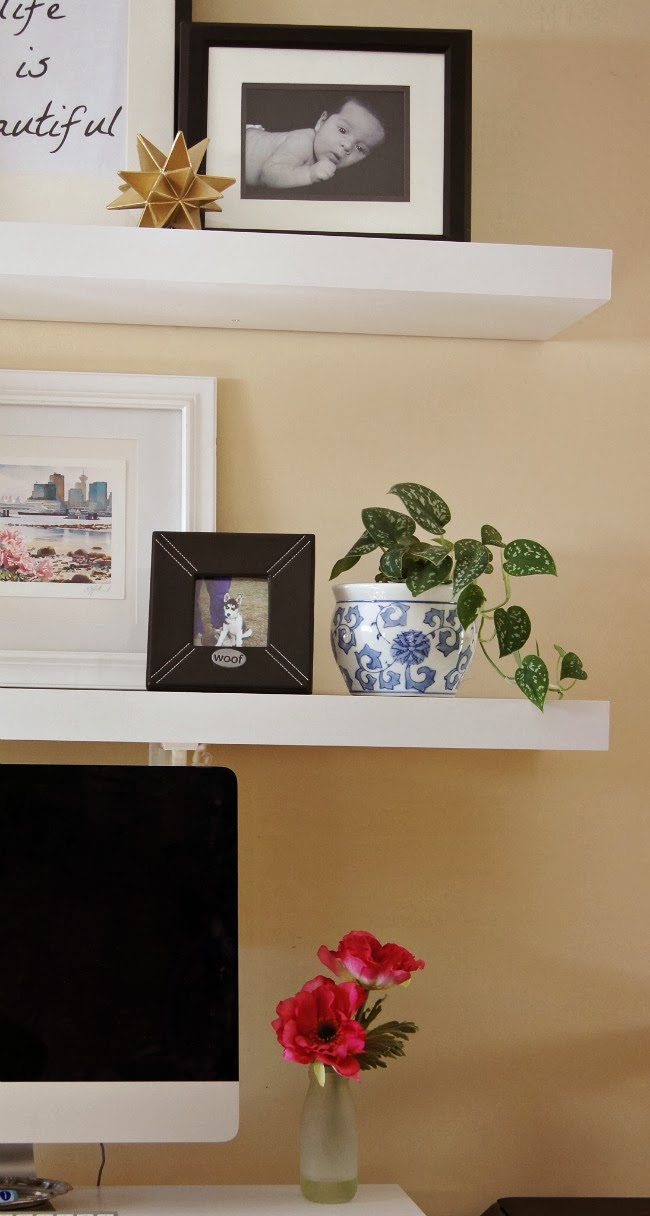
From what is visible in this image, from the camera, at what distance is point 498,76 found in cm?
153

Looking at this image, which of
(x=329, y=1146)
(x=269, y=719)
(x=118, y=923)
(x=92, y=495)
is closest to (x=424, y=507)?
(x=269, y=719)

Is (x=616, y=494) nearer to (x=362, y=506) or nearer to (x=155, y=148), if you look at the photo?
(x=362, y=506)

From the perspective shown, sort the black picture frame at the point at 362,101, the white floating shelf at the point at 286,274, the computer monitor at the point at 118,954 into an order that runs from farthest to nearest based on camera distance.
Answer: the black picture frame at the point at 362,101
the white floating shelf at the point at 286,274
the computer monitor at the point at 118,954

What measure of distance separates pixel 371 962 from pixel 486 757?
1.04 ft

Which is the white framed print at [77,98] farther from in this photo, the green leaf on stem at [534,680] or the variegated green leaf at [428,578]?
the green leaf on stem at [534,680]

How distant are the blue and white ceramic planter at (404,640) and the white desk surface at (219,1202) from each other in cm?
53

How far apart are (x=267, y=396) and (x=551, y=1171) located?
100cm

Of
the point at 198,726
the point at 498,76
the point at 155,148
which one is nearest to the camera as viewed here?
the point at 198,726

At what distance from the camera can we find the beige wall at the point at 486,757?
4.65 ft

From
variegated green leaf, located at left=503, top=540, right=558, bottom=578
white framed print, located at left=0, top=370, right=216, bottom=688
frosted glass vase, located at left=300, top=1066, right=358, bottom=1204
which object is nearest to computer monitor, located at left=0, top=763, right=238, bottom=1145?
frosted glass vase, located at left=300, top=1066, right=358, bottom=1204

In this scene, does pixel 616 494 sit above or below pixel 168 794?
above

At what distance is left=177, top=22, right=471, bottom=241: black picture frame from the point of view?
4.53ft

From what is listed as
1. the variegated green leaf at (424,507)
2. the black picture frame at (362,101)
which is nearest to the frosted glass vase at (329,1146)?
the variegated green leaf at (424,507)

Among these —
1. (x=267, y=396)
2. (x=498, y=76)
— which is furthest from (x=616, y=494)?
(x=498, y=76)
